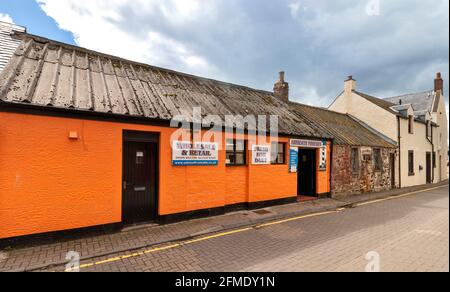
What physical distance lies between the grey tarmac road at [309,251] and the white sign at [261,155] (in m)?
2.66

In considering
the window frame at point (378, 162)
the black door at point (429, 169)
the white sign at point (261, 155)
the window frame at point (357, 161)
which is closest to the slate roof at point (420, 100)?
the black door at point (429, 169)

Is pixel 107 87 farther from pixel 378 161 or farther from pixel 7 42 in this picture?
pixel 378 161

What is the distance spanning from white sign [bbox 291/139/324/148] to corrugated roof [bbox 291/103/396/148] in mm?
1441

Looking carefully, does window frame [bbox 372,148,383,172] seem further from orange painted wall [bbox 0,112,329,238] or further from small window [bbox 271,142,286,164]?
orange painted wall [bbox 0,112,329,238]

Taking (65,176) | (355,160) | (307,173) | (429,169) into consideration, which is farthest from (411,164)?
(65,176)

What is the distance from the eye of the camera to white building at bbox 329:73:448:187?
58.9 ft

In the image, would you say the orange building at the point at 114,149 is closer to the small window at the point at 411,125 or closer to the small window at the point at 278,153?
the small window at the point at 278,153

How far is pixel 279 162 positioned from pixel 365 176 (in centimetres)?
781

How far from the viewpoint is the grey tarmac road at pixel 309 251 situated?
4.62 metres
